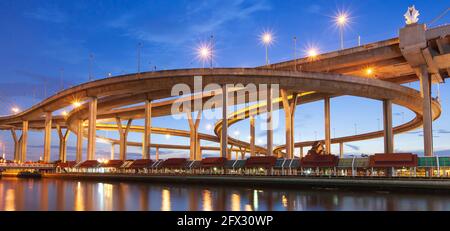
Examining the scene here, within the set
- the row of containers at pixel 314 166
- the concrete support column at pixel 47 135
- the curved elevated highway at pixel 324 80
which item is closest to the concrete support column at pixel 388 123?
the curved elevated highway at pixel 324 80

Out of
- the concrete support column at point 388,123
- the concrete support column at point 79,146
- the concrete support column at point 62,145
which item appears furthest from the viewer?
the concrete support column at point 62,145

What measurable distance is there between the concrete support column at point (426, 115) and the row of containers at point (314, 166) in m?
16.5

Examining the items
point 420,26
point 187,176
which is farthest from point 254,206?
point 420,26

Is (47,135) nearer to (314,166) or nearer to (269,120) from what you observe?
(269,120)

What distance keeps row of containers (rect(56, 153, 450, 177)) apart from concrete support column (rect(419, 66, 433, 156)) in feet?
54.2

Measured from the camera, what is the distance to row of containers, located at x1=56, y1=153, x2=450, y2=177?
41625 mm

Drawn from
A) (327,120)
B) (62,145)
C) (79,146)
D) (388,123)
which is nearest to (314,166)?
(388,123)

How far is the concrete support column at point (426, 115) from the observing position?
58094 millimetres

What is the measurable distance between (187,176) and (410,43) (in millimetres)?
33407

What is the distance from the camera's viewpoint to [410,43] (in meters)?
56.4

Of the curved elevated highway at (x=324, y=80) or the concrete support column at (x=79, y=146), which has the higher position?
the curved elevated highway at (x=324, y=80)

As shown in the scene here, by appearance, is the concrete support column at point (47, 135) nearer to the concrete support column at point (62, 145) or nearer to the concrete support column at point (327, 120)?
the concrete support column at point (62, 145)

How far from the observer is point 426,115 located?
5900 cm
